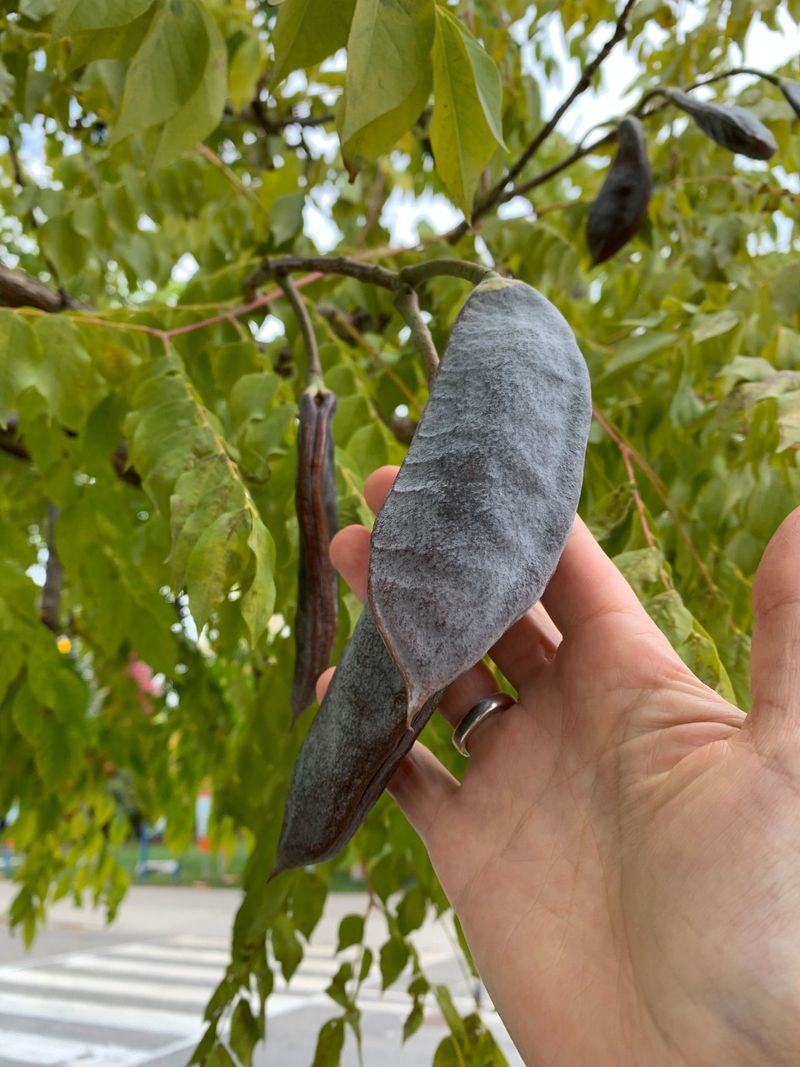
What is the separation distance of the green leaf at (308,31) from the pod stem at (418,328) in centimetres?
30

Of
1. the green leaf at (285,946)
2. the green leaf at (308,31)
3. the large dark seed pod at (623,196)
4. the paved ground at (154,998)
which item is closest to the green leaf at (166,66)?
the green leaf at (308,31)

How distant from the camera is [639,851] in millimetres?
1242

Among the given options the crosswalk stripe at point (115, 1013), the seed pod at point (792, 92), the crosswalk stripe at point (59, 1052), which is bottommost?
the crosswalk stripe at point (115, 1013)

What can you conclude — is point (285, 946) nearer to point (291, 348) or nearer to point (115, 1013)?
point (291, 348)

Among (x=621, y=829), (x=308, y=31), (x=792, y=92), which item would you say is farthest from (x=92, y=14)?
(x=792, y=92)

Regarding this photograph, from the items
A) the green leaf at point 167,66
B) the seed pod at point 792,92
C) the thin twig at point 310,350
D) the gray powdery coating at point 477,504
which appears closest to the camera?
the gray powdery coating at point 477,504

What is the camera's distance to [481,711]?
151 cm

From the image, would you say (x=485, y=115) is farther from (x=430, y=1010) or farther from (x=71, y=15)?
(x=430, y=1010)

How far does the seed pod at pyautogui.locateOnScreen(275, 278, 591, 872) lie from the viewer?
947 mm

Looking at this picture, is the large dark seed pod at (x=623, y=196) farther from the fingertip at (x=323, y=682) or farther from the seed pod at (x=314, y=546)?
the fingertip at (x=323, y=682)

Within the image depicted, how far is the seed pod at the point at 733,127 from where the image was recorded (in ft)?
6.74

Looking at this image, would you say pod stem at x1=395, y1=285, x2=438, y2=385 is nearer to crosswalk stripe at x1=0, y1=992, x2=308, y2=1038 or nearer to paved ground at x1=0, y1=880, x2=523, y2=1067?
paved ground at x1=0, y1=880, x2=523, y2=1067

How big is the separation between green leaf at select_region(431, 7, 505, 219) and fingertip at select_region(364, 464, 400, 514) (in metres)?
0.37

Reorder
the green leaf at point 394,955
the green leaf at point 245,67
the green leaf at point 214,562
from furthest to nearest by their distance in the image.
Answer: the green leaf at point 245,67, the green leaf at point 394,955, the green leaf at point 214,562
